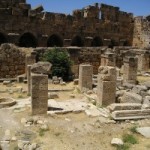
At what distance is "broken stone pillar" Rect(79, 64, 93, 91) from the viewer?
1488cm

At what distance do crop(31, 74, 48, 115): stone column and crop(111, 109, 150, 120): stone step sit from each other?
2.36 m

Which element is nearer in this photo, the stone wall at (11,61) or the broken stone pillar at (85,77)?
the broken stone pillar at (85,77)

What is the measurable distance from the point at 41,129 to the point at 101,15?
905 inches

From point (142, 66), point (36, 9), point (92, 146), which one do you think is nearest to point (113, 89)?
point (92, 146)

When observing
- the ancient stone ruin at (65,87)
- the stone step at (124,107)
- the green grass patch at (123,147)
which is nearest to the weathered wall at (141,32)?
the ancient stone ruin at (65,87)

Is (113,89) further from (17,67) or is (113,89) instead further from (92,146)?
(17,67)

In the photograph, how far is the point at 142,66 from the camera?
22.9 meters

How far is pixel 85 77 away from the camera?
14961mm

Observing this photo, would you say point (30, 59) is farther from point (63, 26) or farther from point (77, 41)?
point (77, 41)

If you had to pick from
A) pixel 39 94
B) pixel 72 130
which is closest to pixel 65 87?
pixel 39 94

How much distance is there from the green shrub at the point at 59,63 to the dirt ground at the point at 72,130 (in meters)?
6.55

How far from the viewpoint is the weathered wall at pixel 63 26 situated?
24989mm

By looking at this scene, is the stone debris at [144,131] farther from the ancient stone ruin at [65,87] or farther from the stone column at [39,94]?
the stone column at [39,94]

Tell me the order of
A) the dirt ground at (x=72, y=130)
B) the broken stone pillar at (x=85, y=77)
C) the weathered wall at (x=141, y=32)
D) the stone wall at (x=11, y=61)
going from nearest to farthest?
the dirt ground at (x=72, y=130) → the broken stone pillar at (x=85, y=77) → the stone wall at (x=11, y=61) → the weathered wall at (x=141, y=32)
